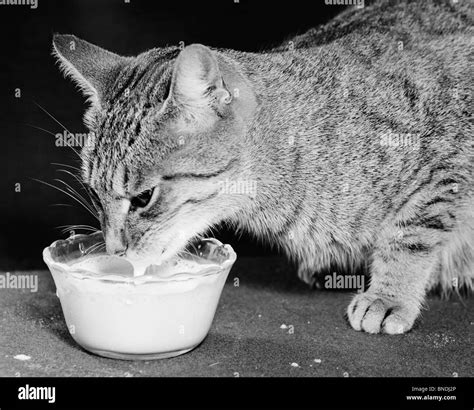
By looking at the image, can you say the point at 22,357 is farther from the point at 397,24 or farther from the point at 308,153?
the point at 397,24

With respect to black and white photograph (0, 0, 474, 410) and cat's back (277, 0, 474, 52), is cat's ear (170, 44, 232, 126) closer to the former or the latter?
black and white photograph (0, 0, 474, 410)

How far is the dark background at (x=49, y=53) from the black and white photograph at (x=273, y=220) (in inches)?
4.8

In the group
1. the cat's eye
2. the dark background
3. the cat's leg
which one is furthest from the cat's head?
the dark background

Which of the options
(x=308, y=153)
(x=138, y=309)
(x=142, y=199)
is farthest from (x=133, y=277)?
(x=308, y=153)

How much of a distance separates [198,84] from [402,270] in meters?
0.61

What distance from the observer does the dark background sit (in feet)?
7.16

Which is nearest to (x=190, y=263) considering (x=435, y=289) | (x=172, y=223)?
(x=172, y=223)

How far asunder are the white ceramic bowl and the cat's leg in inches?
14.3

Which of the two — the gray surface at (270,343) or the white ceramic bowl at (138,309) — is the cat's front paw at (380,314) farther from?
the white ceramic bowl at (138,309)

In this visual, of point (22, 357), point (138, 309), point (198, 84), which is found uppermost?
point (198, 84)

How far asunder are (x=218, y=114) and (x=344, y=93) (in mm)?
315

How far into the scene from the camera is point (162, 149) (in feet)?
5.02

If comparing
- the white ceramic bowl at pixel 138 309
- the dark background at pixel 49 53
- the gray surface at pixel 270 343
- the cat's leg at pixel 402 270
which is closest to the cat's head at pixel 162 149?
the white ceramic bowl at pixel 138 309
